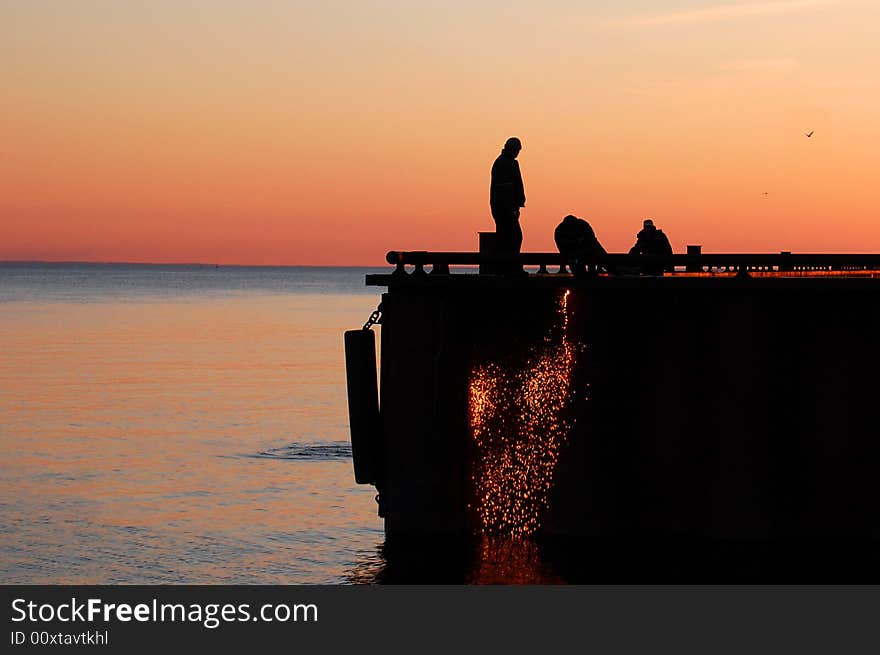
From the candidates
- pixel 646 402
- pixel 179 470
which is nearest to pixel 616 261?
pixel 646 402

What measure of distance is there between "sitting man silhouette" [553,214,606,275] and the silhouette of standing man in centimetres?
114

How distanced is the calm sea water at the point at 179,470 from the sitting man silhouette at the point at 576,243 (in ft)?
17.7

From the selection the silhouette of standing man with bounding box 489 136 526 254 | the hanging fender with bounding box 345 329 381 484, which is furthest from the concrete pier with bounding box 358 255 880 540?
the silhouette of standing man with bounding box 489 136 526 254

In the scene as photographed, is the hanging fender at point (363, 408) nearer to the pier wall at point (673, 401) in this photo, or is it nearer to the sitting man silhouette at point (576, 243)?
the pier wall at point (673, 401)

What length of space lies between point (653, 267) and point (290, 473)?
14518 millimetres

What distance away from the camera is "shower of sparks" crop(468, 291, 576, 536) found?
20.2m

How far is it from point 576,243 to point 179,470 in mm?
16229

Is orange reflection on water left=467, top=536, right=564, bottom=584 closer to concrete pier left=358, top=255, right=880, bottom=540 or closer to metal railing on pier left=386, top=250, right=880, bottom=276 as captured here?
concrete pier left=358, top=255, right=880, bottom=540

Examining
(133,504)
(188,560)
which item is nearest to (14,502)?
(133,504)
